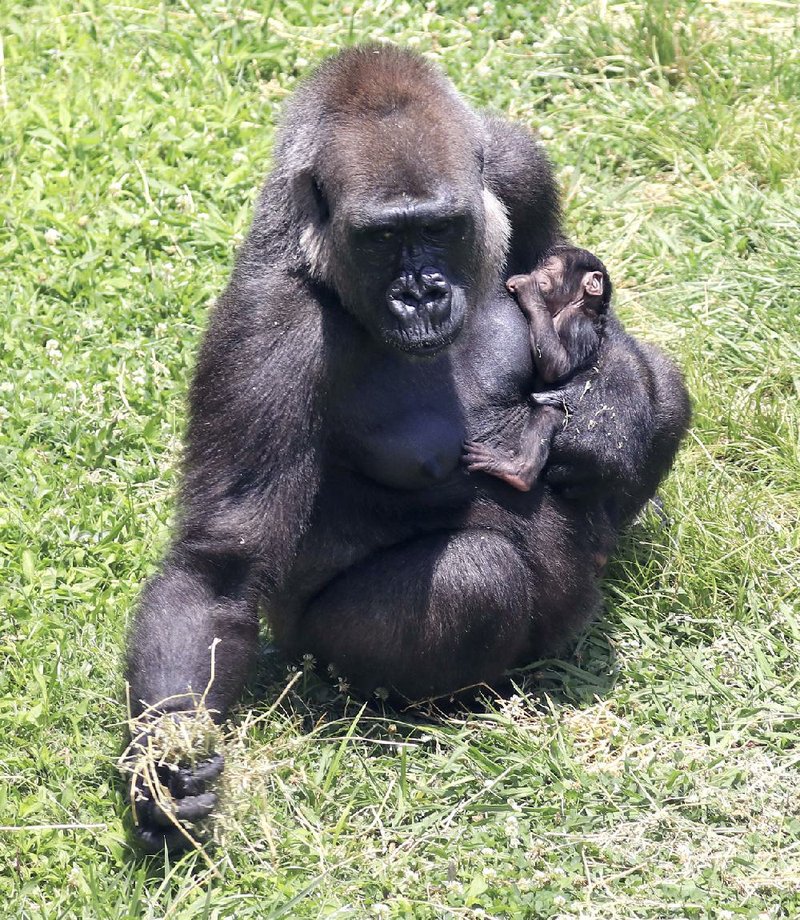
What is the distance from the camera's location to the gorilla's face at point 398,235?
4.60 metres

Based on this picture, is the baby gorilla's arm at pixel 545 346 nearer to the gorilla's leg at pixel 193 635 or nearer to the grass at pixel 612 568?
the grass at pixel 612 568

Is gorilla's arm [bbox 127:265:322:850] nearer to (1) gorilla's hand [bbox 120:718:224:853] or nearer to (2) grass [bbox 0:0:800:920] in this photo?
(1) gorilla's hand [bbox 120:718:224:853]

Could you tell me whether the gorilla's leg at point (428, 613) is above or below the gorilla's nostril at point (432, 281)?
below

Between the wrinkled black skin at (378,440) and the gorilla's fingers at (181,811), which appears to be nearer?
the gorilla's fingers at (181,811)

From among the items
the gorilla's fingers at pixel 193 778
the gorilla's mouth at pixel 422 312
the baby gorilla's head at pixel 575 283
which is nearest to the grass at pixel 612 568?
the gorilla's fingers at pixel 193 778

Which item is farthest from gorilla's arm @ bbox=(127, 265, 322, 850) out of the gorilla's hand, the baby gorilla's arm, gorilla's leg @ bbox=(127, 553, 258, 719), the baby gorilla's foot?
the baby gorilla's arm

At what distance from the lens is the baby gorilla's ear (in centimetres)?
536

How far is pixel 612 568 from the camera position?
5.83 m

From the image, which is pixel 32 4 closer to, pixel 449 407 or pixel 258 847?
pixel 449 407

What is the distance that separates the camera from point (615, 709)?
530 cm

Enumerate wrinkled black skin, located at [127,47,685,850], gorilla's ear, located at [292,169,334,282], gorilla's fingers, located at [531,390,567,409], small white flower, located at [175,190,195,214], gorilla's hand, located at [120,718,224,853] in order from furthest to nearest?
small white flower, located at [175,190,195,214] → gorilla's fingers, located at [531,390,567,409] → gorilla's ear, located at [292,169,334,282] → wrinkled black skin, located at [127,47,685,850] → gorilla's hand, located at [120,718,224,853]

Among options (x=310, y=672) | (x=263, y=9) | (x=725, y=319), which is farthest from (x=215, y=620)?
(x=263, y=9)

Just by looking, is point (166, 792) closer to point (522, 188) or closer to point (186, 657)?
point (186, 657)

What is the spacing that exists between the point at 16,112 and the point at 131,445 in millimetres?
2363
